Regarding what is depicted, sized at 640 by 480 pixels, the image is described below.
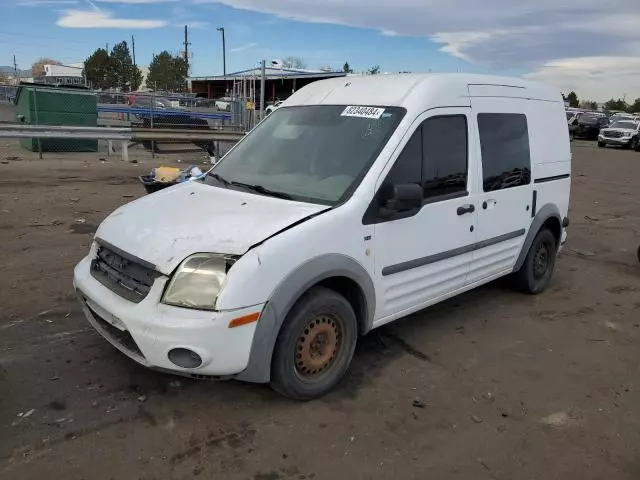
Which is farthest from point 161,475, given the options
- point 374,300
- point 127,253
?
point 374,300

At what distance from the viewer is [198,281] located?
302cm

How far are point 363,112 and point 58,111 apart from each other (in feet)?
44.1

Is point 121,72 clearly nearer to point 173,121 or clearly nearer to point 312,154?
point 173,121

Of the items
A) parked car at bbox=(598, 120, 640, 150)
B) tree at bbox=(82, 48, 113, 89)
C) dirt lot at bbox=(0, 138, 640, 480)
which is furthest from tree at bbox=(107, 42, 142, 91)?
dirt lot at bbox=(0, 138, 640, 480)

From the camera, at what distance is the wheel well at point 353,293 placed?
354cm

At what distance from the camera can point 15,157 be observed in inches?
553

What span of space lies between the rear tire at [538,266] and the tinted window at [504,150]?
0.77 m

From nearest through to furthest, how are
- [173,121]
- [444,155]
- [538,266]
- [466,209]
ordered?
[444,155] < [466,209] < [538,266] < [173,121]

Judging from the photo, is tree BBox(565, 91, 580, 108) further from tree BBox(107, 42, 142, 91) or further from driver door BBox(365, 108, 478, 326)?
driver door BBox(365, 108, 478, 326)

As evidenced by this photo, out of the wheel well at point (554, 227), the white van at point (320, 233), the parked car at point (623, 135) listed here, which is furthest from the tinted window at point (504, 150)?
the parked car at point (623, 135)

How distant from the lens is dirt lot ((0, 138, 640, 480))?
290 cm

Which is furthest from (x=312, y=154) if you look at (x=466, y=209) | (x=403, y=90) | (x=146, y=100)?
(x=146, y=100)

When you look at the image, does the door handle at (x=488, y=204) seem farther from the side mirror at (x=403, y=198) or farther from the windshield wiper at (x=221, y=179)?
the windshield wiper at (x=221, y=179)

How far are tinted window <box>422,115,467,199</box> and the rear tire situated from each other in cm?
159
